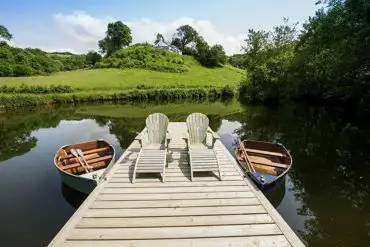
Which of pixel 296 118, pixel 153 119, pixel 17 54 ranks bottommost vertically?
pixel 296 118

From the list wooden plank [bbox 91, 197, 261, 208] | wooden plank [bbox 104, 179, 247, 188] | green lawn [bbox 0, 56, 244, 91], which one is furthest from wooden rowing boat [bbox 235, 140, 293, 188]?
green lawn [bbox 0, 56, 244, 91]

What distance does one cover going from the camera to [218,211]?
559cm

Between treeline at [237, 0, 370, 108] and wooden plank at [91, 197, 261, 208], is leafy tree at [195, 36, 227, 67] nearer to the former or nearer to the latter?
treeline at [237, 0, 370, 108]

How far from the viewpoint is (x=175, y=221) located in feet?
17.1

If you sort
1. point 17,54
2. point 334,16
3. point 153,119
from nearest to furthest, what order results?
1. point 153,119
2. point 334,16
3. point 17,54

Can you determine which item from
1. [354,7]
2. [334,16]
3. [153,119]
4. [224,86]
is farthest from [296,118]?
[224,86]

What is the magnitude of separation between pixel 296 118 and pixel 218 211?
21.8 m

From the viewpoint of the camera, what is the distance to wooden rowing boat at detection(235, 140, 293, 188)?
361 inches

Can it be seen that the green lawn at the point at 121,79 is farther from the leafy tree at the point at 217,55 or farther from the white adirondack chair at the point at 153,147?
the white adirondack chair at the point at 153,147

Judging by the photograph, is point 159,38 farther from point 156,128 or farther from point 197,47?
point 156,128

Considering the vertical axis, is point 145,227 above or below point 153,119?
below

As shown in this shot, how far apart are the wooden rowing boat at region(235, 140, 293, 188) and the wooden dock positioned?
195 cm

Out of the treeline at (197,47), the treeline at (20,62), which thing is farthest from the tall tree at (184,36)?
the treeline at (20,62)

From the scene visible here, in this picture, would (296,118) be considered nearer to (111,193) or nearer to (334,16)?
(334,16)
